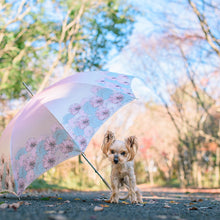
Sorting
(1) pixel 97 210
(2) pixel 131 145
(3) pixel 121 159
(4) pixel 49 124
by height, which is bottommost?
(1) pixel 97 210

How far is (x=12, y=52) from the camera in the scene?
10.4 meters

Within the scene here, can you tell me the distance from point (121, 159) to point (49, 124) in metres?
1.32

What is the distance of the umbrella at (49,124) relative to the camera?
4.27 m

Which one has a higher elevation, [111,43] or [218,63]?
[111,43]

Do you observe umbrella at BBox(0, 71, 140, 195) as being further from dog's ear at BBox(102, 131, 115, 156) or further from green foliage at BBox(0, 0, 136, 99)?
green foliage at BBox(0, 0, 136, 99)

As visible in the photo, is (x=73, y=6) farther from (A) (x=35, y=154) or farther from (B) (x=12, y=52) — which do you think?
(A) (x=35, y=154)

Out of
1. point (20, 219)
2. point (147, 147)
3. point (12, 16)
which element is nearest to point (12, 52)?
point (12, 16)

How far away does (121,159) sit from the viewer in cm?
380

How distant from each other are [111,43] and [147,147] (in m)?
12.5

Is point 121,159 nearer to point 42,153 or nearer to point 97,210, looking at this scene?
point 97,210

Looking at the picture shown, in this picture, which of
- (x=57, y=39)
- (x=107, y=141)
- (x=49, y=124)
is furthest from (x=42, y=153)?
(x=57, y=39)

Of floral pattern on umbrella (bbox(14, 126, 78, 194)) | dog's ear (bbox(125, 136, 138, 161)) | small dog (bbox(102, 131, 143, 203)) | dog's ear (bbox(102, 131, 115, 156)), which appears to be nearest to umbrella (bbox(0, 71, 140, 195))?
floral pattern on umbrella (bbox(14, 126, 78, 194))

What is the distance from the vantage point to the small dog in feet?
12.7

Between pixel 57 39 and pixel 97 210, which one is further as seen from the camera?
pixel 57 39
